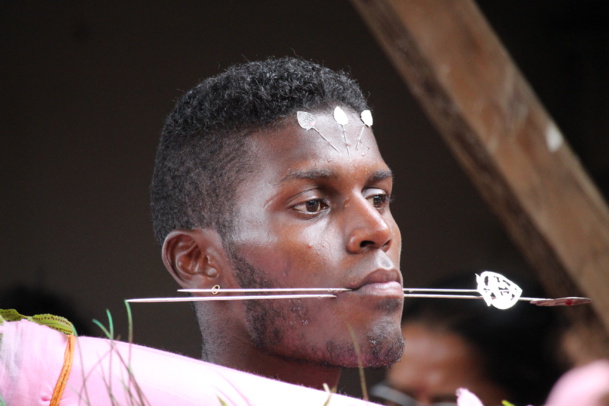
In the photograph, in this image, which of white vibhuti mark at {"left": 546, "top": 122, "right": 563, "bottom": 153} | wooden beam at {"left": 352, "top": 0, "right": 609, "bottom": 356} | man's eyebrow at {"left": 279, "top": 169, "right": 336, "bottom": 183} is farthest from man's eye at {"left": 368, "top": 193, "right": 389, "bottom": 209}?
white vibhuti mark at {"left": 546, "top": 122, "right": 563, "bottom": 153}

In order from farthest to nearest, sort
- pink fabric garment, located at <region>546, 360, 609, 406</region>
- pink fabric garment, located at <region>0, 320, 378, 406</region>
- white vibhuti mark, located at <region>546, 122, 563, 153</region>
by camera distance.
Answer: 1. white vibhuti mark, located at <region>546, 122, 563, 153</region>
2. pink fabric garment, located at <region>546, 360, 609, 406</region>
3. pink fabric garment, located at <region>0, 320, 378, 406</region>

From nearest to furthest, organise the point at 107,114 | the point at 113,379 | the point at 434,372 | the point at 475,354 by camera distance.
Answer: the point at 113,379 < the point at 434,372 < the point at 475,354 < the point at 107,114

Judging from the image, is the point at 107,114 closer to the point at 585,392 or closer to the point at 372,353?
the point at 372,353

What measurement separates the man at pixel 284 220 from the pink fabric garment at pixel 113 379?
1.18 feet

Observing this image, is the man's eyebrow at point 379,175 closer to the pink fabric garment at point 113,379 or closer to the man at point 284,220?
the man at point 284,220

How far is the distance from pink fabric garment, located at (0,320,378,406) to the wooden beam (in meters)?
1.56

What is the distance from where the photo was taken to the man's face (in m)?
1.39

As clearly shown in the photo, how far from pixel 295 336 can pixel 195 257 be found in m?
0.24

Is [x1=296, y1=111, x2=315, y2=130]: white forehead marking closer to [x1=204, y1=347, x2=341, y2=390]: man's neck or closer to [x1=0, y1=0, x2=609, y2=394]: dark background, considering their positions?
[x1=204, y1=347, x2=341, y2=390]: man's neck

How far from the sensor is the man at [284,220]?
1.40 meters

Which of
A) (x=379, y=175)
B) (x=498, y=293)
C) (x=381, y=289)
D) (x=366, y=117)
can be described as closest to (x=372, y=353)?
(x=381, y=289)

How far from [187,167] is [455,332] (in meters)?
2.07

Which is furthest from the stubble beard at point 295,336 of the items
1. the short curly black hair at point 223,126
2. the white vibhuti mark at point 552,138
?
the white vibhuti mark at point 552,138

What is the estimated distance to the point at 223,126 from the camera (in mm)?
1553
